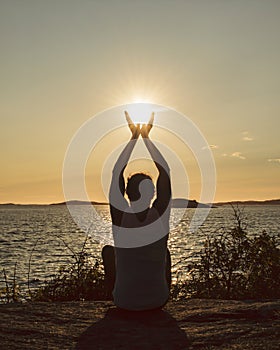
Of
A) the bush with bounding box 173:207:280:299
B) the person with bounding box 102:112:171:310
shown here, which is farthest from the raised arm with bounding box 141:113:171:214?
the bush with bounding box 173:207:280:299

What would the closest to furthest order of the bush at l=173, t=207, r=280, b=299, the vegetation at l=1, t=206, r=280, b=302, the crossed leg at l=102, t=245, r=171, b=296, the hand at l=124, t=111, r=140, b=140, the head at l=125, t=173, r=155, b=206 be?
1. the head at l=125, t=173, r=155, b=206
2. the hand at l=124, t=111, r=140, b=140
3. the crossed leg at l=102, t=245, r=171, b=296
4. the vegetation at l=1, t=206, r=280, b=302
5. the bush at l=173, t=207, r=280, b=299

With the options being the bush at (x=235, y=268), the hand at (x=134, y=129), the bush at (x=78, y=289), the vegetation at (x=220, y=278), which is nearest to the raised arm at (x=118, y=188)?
the hand at (x=134, y=129)

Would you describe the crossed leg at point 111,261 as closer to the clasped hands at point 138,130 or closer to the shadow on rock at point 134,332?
the shadow on rock at point 134,332

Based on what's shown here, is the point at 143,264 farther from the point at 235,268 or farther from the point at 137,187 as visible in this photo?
the point at 235,268

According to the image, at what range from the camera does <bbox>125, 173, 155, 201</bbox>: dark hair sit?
5715 mm

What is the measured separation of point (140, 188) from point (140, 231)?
1.65 feet

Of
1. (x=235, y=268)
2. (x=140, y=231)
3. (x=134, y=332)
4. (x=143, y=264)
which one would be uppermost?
(x=140, y=231)

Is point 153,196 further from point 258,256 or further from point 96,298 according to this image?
point 258,256

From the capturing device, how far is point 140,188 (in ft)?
18.7

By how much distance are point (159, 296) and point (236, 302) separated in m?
1.16

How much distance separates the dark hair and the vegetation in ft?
11.5

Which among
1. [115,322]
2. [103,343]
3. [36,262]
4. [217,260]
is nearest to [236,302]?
[115,322]

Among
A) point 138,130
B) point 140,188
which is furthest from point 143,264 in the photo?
point 138,130

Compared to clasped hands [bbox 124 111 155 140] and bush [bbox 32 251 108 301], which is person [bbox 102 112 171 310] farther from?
bush [bbox 32 251 108 301]
